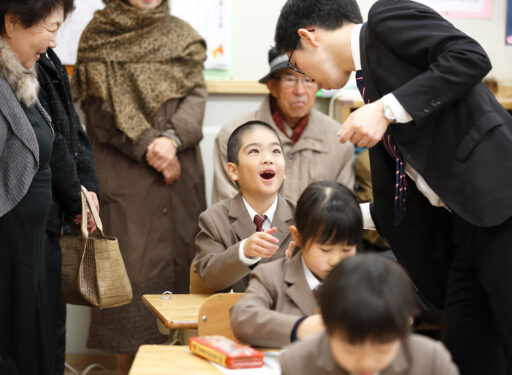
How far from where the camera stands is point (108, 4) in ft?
11.5

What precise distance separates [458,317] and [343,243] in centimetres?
54

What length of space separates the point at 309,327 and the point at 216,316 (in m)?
0.41

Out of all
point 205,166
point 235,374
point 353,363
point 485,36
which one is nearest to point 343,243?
point 235,374

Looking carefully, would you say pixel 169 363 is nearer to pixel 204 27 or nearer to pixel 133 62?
pixel 133 62

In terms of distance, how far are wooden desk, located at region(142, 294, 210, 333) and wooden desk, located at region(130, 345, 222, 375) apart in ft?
1.14

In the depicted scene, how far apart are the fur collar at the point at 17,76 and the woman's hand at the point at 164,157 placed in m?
1.16

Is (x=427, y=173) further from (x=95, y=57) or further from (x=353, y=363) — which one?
(x=95, y=57)

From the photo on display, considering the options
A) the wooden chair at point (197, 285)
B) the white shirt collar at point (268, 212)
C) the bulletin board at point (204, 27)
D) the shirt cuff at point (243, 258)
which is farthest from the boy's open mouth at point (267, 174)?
the bulletin board at point (204, 27)

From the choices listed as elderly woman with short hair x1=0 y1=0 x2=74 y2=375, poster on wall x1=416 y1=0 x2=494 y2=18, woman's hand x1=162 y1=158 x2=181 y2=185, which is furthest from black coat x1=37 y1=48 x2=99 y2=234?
poster on wall x1=416 y1=0 x2=494 y2=18

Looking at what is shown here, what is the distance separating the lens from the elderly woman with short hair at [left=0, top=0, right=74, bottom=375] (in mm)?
2248

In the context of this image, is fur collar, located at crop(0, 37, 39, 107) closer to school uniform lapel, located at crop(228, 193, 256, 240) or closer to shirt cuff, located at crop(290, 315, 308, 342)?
school uniform lapel, located at crop(228, 193, 256, 240)

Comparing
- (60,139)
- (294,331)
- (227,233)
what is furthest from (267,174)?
(294,331)

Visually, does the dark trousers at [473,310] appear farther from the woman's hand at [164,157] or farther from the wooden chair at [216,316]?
the woman's hand at [164,157]

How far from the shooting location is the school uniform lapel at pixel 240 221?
242cm
